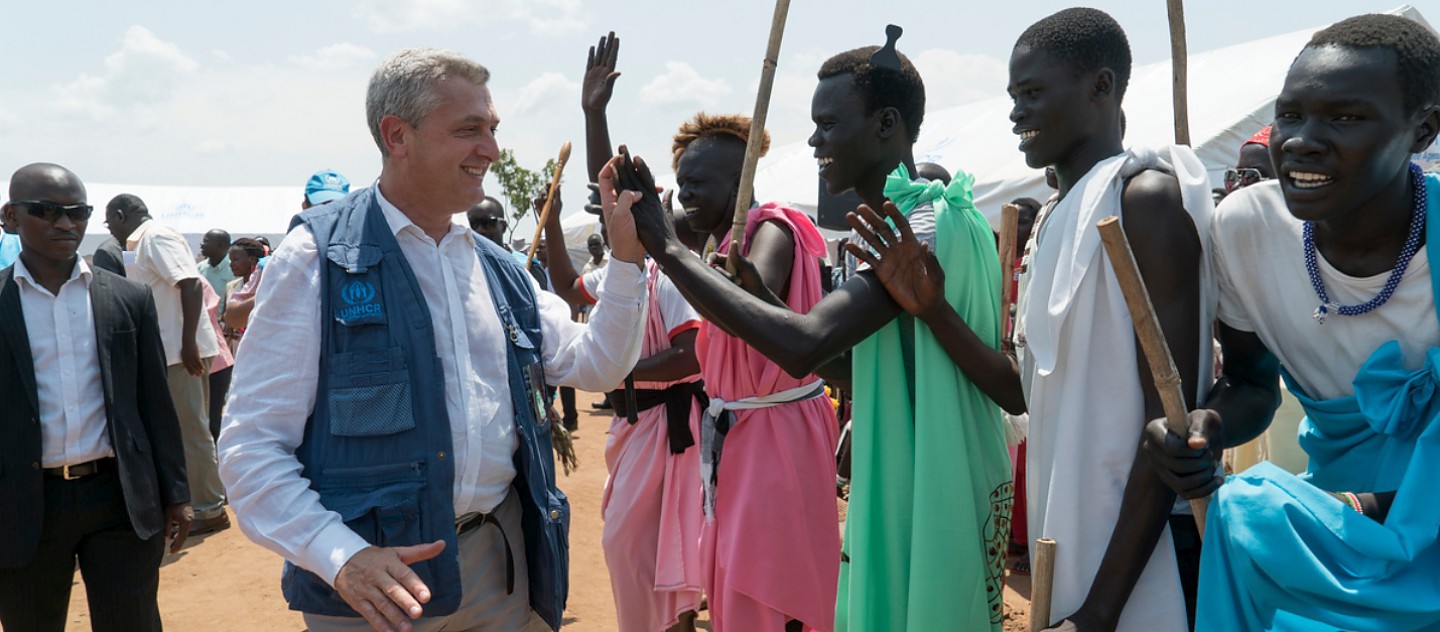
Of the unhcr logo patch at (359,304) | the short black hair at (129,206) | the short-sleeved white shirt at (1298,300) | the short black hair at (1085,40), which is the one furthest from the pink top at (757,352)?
the short black hair at (129,206)

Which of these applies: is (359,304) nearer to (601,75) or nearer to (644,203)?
(644,203)

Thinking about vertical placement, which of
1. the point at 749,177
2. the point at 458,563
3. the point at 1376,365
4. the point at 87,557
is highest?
the point at 749,177

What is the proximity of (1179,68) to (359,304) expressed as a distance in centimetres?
221

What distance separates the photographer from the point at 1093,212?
7.26ft

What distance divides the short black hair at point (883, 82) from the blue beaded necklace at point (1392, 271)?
1299mm

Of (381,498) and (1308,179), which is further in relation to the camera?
(381,498)

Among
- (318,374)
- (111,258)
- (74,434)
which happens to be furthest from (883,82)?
(111,258)

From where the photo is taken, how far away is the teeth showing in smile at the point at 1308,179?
1.91m

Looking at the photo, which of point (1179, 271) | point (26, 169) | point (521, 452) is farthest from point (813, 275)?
point (26, 169)

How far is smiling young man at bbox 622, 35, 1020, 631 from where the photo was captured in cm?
258

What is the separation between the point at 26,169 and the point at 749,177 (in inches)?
124

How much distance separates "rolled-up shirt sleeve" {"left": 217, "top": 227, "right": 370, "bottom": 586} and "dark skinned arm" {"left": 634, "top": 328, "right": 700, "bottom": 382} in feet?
6.74

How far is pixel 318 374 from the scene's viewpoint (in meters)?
2.36

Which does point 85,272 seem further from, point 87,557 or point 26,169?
point 87,557
